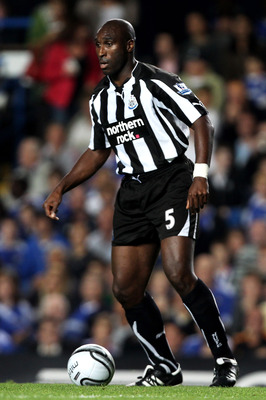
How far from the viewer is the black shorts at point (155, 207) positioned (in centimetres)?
553

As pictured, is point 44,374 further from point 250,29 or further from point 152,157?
point 250,29

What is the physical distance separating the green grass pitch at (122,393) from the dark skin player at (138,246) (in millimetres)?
551

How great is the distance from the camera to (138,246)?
18.8 feet

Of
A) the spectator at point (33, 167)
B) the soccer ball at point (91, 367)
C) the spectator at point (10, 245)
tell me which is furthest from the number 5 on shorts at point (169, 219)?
the spectator at point (33, 167)

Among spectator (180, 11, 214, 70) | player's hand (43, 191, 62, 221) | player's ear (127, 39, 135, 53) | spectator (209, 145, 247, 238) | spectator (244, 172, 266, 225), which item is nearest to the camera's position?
player's ear (127, 39, 135, 53)

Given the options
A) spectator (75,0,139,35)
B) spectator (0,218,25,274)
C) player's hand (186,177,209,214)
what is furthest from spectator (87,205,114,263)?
player's hand (186,177,209,214)

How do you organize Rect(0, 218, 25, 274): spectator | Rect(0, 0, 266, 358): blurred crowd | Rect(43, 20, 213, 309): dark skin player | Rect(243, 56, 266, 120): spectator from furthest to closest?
Rect(243, 56, 266, 120): spectator
Rect(0, 218, 25, 274): spectator
Rect(0, 0, 266, 358): blurred crowd
Rect(43, 20, 213, 309): dark skin player

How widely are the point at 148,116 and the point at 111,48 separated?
17.6 inches

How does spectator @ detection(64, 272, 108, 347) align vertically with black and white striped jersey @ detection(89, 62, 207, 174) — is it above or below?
below

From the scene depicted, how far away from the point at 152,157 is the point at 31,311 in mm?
4377

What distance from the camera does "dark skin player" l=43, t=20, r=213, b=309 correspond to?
5.43 metres

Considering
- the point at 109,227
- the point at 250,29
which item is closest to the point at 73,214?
the point at 109,227

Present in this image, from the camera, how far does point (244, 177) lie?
33.6 ft

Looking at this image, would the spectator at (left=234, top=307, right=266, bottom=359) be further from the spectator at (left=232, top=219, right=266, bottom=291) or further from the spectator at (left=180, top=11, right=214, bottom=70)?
the spectator at (left=180, top=11, right=214, bottom=70)
